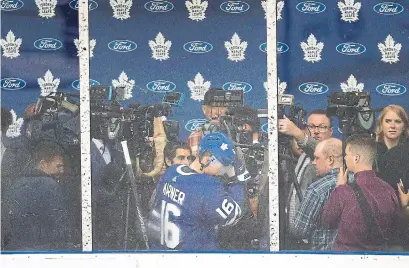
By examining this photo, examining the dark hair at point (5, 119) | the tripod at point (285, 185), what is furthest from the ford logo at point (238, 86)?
the dark hair at point (5, 119)

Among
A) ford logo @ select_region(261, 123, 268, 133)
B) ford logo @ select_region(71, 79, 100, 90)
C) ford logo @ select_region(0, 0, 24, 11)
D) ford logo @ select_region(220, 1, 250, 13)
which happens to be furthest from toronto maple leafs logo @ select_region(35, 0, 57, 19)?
ford logo @ select_region(261, 123, 268, 133)

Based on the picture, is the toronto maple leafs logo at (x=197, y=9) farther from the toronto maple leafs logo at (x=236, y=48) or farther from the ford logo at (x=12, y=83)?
the ford logo at (x=12, y=83)

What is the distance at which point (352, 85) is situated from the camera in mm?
5125

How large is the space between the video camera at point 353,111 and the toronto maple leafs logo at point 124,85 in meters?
1.50

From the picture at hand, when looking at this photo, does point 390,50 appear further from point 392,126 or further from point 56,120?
point 56,120

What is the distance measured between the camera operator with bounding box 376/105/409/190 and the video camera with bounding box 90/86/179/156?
172 centimetres

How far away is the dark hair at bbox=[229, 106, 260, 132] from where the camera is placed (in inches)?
206

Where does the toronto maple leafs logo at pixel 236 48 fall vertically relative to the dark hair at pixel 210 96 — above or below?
above

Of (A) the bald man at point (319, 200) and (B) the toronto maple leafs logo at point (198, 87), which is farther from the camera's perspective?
(B) the toronto maple leafs logo at point (198, 87)

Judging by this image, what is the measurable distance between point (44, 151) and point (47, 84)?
521 mm

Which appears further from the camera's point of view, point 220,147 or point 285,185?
point 220,147

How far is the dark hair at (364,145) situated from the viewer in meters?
5.10

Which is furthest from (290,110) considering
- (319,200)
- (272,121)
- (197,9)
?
(197,9)

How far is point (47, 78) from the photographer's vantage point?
5.41 m
